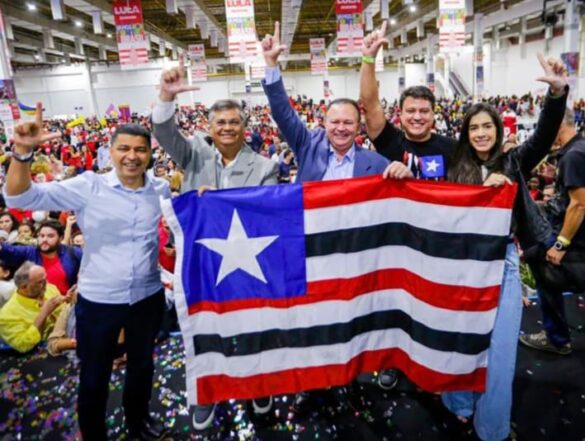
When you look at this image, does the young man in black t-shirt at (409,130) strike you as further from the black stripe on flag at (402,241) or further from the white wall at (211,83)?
the white wall at (211,83)

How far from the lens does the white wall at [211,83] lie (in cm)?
2812

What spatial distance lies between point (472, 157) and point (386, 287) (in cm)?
90

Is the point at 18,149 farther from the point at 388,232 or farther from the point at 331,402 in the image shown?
the point at 331,402

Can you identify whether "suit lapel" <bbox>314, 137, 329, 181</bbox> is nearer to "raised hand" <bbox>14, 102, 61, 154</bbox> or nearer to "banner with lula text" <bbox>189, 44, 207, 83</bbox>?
"raised hand" <bbox>14, 102, 61, 154</bbox>

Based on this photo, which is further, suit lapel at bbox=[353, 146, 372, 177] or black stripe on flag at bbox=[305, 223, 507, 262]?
suit lapel at bbox=[353, 146, 372, 177]

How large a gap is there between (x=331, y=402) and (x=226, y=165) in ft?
5.89

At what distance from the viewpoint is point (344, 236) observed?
2426mm

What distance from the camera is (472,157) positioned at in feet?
7.91

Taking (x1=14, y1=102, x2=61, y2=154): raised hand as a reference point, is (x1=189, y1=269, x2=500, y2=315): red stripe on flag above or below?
below

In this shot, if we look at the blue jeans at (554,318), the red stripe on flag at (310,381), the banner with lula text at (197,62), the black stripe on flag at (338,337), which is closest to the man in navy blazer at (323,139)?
the black stripe on flag at (338,337)

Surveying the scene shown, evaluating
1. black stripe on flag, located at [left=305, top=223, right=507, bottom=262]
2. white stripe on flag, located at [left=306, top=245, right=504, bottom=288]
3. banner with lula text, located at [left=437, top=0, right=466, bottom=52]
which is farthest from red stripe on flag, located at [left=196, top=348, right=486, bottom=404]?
banner with lula text, located at [left=437, top=0, right=466, bottom=52]

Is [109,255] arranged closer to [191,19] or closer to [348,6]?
[348,6]

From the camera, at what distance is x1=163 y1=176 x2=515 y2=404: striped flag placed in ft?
7.64

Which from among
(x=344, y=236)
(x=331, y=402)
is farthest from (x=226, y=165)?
(x=331, y=402)
